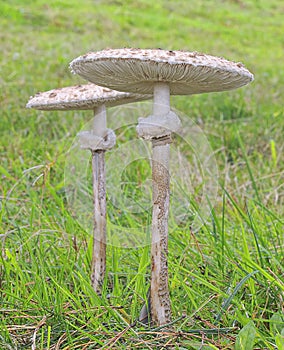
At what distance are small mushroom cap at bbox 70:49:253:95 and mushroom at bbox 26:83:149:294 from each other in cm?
12

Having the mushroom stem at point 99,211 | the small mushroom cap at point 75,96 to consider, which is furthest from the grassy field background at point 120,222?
the small mushroom cap at point 75,96

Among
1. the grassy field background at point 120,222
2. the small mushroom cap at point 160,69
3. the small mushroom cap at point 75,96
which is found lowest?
the grassy field background at point 120,222

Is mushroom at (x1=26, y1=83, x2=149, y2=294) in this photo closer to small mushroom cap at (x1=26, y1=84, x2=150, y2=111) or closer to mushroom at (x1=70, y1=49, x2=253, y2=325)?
small mushroom cap at (x1=26, y1=84, x2=150, y2=111)

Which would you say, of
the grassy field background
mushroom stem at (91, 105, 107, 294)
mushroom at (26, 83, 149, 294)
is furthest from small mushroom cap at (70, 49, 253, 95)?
the grassy field background

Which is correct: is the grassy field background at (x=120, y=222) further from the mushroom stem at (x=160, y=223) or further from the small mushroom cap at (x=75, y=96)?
the small mushroom cap at (x=75, y=96)

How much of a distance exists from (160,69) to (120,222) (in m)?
1.59

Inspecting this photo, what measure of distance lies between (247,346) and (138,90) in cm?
128

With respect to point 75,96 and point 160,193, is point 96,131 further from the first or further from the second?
point 160,193

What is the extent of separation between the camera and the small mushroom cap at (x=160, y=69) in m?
1.68

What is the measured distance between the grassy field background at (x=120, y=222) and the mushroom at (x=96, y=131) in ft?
0.33

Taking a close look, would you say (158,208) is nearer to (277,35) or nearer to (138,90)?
(138,90)

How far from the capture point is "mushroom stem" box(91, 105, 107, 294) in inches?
96.0

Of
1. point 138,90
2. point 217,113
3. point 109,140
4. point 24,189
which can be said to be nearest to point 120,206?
point 24,189

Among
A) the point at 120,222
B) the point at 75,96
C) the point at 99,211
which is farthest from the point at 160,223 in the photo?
the point at 120,222
